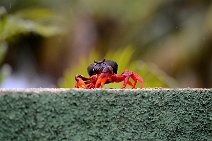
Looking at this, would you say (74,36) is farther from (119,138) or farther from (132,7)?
(119,138)

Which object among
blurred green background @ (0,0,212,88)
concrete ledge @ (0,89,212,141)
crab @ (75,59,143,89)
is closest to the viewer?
concrete ledge @ (0,89,212,141)

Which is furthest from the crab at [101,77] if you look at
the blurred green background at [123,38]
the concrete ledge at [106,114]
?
the blurred green background at [123,38]

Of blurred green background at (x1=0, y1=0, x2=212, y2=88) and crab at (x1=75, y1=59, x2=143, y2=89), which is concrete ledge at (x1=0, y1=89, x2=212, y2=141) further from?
blurred green background at (x1=0, y1=0, x2=212, y2=88)

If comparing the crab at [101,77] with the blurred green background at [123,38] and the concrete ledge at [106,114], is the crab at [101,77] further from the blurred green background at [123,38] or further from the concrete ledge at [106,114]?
the blurred green background at [123,38]

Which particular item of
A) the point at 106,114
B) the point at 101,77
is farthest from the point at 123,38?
the point at 106,114

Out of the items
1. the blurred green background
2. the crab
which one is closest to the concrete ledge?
the crab

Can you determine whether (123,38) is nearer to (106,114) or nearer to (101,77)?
(101,77)
